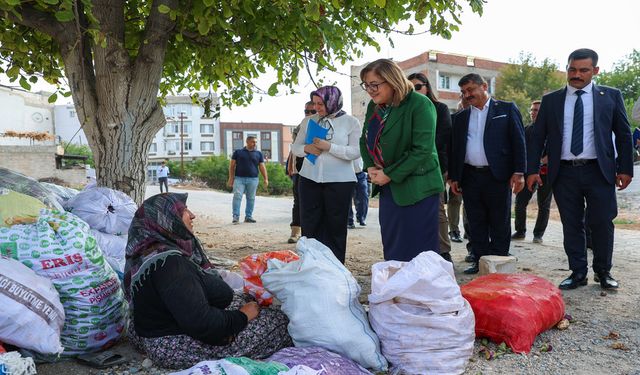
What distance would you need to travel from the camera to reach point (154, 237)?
2551 mm

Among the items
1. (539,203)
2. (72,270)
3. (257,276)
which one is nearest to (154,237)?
(72,270)

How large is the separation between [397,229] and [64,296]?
7.11 ft

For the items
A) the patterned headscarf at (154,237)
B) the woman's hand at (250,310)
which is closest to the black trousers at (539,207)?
the woman's hand at (250,310)

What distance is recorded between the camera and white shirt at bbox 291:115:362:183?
4391mm

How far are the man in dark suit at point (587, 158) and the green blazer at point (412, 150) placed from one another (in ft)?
4.82

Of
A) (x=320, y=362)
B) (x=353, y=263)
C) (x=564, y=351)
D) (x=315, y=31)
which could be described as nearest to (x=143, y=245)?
(x=320, y=362)

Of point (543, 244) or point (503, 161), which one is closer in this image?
point (503, 161)

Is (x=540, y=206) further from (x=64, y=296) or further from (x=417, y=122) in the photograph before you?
(x=64, y=296)

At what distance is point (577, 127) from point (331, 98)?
212 cm

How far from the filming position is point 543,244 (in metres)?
6.91

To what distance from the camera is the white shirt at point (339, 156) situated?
4391 millimetres

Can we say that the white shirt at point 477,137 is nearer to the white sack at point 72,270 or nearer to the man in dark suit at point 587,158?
the man in dark suit at point 587,158

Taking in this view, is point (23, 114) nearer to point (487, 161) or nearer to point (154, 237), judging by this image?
point (487, 161)

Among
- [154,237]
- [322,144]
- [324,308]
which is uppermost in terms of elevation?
[322,144]
